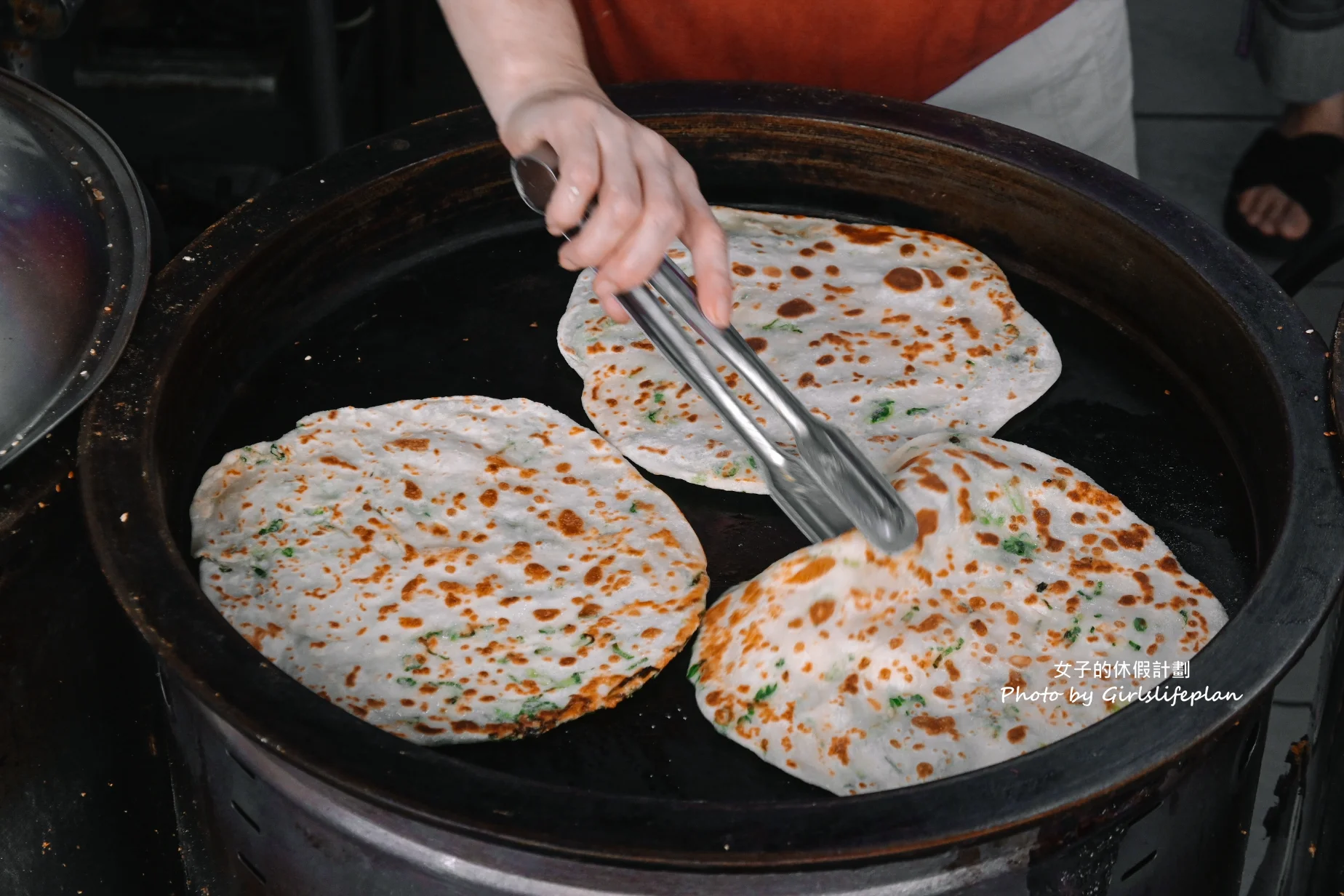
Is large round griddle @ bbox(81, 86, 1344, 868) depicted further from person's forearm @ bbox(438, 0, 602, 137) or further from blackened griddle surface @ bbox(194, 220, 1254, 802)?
person's forearm @ bbox(438, 0, 602, 137)

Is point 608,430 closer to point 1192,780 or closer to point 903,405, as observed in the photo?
point 903,405

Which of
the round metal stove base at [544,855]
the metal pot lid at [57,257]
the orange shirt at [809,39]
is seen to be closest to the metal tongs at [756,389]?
the round metal stove base at [544,855]

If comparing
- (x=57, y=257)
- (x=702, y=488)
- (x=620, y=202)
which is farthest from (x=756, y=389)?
(x=57, y=257)

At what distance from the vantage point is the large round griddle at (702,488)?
3.93ft

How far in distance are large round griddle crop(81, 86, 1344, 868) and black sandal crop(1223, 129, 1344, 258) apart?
2.23m

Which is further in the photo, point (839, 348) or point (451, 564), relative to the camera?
point (839, 348)

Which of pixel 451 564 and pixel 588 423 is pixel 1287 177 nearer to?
pixel 588 423

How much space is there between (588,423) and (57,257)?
2.41ft

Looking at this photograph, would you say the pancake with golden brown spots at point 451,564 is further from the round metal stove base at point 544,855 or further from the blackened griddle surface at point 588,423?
the round metal stove base at point 544,855

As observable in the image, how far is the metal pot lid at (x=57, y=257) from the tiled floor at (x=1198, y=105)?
10.5 feet

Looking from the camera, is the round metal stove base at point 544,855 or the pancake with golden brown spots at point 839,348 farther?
the pancake with golden brown spots at point 839,348

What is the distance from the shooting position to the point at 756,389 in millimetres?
1443

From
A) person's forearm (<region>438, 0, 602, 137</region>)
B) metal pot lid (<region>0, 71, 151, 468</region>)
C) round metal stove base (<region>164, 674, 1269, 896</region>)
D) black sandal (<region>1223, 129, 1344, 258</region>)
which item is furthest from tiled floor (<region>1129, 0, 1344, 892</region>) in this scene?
metal pot lid (<region>0, 71, 151, 468</region>)

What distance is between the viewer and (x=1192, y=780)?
4.51 ft
